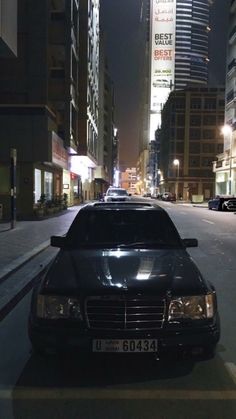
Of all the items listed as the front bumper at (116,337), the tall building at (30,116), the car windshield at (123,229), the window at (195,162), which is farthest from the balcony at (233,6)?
the front bumper at (116,337)

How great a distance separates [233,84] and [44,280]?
6963cm

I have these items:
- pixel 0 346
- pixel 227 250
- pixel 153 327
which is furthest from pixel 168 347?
pixel 227 250

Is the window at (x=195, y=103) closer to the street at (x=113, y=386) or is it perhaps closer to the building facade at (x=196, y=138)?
the building facade at (x=196, y=138)

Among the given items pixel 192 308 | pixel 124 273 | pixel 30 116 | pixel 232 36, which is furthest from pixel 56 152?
pixel 232 36

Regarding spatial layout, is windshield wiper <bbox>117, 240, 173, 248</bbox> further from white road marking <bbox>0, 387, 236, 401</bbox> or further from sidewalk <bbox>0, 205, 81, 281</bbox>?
sidewalk <bbox>0, 205, 81, 281</bbox>

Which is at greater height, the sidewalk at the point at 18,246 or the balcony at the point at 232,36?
the balcony at the point at 232,36

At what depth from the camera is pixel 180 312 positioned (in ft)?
14.1

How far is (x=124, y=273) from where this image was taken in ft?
15.3

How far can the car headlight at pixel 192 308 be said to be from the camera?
429 centimetres

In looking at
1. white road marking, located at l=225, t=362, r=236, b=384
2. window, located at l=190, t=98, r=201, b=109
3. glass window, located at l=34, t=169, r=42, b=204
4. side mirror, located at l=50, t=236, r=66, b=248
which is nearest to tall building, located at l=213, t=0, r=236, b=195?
glass window, located at l=34, t=169, r=42, b=204

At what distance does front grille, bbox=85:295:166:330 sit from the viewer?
13.8ft

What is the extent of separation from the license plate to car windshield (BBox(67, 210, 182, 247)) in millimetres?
1848

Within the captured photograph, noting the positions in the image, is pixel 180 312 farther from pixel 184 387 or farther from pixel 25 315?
pixel 25 315

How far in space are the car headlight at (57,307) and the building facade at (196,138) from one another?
11007 cm
